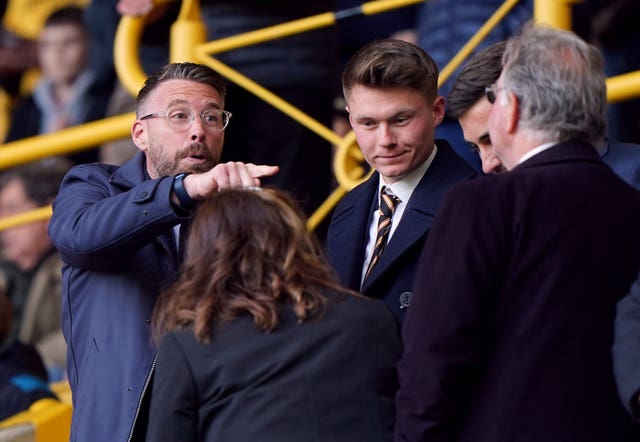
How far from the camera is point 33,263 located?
22.0 ft

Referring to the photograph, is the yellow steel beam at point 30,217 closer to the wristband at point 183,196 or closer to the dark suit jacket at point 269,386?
the wristband at point 183,196

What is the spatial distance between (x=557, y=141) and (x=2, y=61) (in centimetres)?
541

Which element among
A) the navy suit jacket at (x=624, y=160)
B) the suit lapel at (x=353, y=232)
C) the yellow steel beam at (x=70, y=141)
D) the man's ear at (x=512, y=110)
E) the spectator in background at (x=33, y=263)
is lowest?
the spectator in background at (x=33, y=263)

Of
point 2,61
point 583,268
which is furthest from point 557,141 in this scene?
point 2,61

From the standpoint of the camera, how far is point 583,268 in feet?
7.73

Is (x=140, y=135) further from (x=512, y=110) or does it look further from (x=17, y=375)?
(x=17, y=375)

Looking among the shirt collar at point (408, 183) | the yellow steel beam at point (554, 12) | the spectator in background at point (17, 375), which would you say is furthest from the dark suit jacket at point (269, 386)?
the spectator in background at point (17, 375)

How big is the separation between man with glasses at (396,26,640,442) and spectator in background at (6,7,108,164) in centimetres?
439

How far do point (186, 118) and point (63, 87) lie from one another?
154 inches

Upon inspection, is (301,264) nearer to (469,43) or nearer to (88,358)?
(88,358)

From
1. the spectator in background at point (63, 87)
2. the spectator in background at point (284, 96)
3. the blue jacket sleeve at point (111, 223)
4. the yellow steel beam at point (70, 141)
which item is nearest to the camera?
the blue jacket sleeve at point (111, 223)

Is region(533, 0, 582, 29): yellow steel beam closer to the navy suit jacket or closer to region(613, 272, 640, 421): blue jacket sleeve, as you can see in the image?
the navy suit jacket

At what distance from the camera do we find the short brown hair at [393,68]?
3012 mm

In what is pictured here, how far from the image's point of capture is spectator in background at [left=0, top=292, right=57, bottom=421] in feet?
14.9
